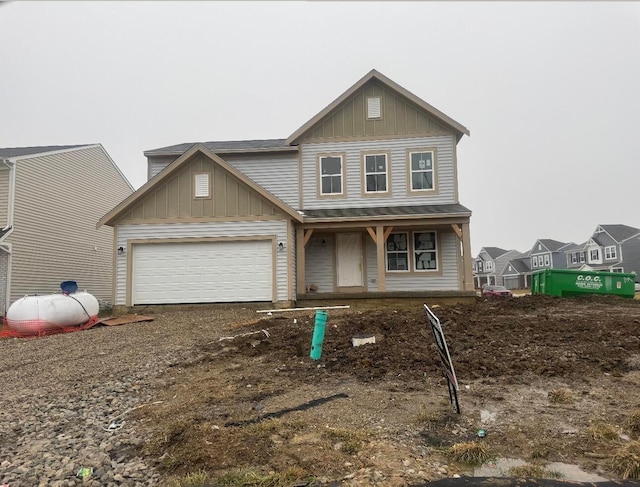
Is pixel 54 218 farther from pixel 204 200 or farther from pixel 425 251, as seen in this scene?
pixel 425 251

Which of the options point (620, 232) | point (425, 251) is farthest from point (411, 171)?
point (620, 232)

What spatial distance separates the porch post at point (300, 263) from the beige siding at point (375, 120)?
12.4 feet

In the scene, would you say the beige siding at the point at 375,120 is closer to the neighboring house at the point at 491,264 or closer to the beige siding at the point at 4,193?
the beige siding at the point at 4,193

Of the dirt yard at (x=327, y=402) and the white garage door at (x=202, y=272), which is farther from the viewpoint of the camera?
the white garage door at (x=202, y=272)

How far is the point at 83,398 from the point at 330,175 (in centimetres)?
1183

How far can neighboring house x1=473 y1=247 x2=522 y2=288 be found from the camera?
7575 cm

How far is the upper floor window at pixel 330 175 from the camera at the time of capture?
16438mm

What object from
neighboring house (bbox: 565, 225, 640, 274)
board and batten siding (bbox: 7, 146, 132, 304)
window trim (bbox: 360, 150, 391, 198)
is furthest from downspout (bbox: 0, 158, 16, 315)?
neighboring house (bbox: 565, 225, 640, 274)

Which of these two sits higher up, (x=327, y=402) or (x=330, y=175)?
(x=330, y=175)

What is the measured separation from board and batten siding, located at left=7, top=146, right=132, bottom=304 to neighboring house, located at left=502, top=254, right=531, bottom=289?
58.6 metres

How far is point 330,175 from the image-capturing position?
1647 centimetres

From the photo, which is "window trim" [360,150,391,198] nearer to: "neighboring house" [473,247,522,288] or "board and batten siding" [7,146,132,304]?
"board and batten siding" [7,146,132,304]

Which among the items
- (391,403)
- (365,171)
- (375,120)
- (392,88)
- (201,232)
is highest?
(392,88)

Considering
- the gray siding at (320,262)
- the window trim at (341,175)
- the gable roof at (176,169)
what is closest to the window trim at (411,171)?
the window trim at (341,175)
